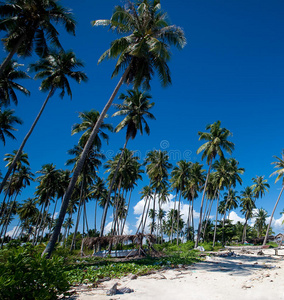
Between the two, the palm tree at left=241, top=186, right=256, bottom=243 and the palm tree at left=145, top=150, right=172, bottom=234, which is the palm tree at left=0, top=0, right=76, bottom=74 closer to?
the palm tree at left=145, top=150, right=172, bottom=234

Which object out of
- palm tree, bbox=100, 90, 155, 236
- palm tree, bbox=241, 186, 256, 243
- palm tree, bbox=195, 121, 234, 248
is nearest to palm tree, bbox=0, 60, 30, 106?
palm tree, bbox=100, 90, 155, 236

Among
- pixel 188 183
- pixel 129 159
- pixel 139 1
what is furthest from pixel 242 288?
pixel 188 183

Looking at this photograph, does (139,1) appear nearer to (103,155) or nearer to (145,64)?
(145,64)

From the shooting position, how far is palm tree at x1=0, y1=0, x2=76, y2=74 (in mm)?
12070

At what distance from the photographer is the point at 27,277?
3.56 meters

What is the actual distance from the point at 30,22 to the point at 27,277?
14916mm

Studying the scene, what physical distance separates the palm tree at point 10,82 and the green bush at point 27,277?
1903 cm

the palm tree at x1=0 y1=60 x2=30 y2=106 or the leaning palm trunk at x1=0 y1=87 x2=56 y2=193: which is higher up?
the palm tree at x1=0 y1=60 x2=30 y2=106

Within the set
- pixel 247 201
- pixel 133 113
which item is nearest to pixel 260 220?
pixel 247 201

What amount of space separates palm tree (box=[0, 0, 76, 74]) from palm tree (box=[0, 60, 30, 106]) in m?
4.99

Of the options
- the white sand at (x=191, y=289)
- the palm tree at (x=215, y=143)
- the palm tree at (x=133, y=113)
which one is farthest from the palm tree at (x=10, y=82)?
the palm tree at (x=215, y=143)

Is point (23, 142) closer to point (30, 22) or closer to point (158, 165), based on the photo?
point (30, 22)

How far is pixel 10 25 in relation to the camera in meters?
12.1

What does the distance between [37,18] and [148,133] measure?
45.4ft
